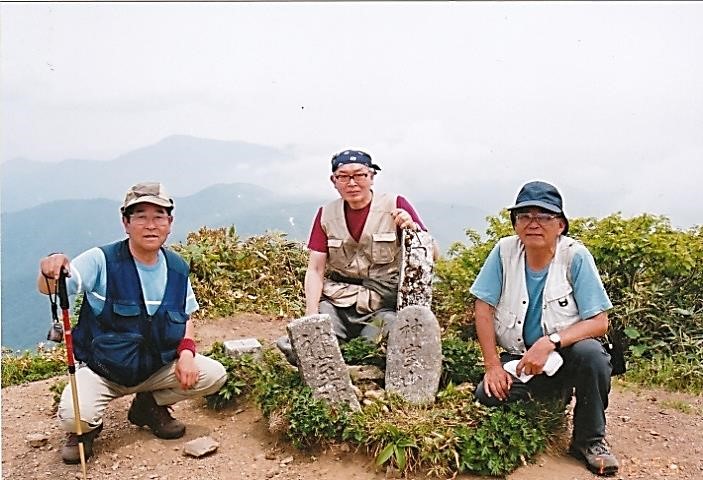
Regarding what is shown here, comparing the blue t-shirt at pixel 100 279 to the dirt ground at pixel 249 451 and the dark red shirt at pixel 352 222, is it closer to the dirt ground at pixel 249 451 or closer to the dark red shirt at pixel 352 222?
the dirt ground at pixel 249 451

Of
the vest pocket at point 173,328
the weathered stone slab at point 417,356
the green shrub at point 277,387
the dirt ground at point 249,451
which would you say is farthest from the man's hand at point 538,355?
the vest pocket at point 173,328

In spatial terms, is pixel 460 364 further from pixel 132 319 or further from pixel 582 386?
pixel 132 319

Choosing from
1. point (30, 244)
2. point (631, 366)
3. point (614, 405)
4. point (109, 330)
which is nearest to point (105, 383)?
point (109, 330)

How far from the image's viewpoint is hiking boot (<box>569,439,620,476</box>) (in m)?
4.48

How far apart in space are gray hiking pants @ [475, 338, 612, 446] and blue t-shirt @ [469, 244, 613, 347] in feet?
0.65

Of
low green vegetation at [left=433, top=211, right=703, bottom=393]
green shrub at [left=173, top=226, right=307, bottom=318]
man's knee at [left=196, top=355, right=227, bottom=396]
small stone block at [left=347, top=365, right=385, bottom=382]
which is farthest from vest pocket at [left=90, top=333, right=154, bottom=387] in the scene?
low green vegetation at [left=433, top=211, right=703, bottom=393]

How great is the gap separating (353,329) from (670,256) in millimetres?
3332

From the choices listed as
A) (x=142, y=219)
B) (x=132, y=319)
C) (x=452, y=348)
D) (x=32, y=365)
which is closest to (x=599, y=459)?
(x=452, y=348)

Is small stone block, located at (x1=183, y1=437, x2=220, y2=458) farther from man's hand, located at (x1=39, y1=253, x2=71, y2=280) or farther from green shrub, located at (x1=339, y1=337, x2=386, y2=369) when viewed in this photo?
man's hand, located at (x1=39, y1=253, x2=71, y2=280)

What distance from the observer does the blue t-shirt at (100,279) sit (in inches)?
182

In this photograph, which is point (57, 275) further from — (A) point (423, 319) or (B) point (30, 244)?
(B) point (30, 244)

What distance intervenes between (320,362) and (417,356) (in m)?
0.66

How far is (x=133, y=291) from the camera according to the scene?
4.82 m

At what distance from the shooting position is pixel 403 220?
5.40m
